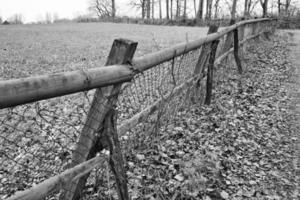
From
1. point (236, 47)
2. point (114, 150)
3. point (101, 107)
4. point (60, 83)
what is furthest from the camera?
point (236, 47)

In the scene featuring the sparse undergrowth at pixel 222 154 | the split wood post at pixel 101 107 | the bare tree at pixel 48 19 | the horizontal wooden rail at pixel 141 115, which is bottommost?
the sparse undergrowth at pixel 222 154

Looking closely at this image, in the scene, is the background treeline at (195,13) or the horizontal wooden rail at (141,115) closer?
the horizontal wooden rail at (141,115)

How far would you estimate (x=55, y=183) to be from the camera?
168 cm

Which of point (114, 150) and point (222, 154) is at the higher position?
point (114, 150)

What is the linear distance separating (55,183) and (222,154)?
2481 mm

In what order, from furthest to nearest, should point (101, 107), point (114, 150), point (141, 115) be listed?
point (141, 115), point (114, 150), point (101, 107)

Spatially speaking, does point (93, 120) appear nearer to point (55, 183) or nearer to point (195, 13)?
point (55, 183)

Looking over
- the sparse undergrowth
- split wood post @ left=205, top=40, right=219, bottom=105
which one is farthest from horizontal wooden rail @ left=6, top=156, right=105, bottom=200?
split wood post @ left=205, top=40, right=219, bottom=105

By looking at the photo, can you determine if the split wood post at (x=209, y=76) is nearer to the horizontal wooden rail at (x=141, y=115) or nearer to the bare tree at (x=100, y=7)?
the horizontal wooden rail at (x=141, y=115)

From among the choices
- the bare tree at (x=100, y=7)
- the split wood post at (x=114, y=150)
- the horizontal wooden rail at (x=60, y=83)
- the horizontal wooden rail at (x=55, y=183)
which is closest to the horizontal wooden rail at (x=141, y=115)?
the split wood post at (x=114, y=150)

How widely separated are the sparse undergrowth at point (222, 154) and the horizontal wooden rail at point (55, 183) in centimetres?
99

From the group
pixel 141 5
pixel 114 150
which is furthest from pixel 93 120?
pixel 141 5

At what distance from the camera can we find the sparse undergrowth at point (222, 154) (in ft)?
9.43

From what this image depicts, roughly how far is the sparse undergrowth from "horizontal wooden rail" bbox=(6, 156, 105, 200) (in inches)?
39.1
